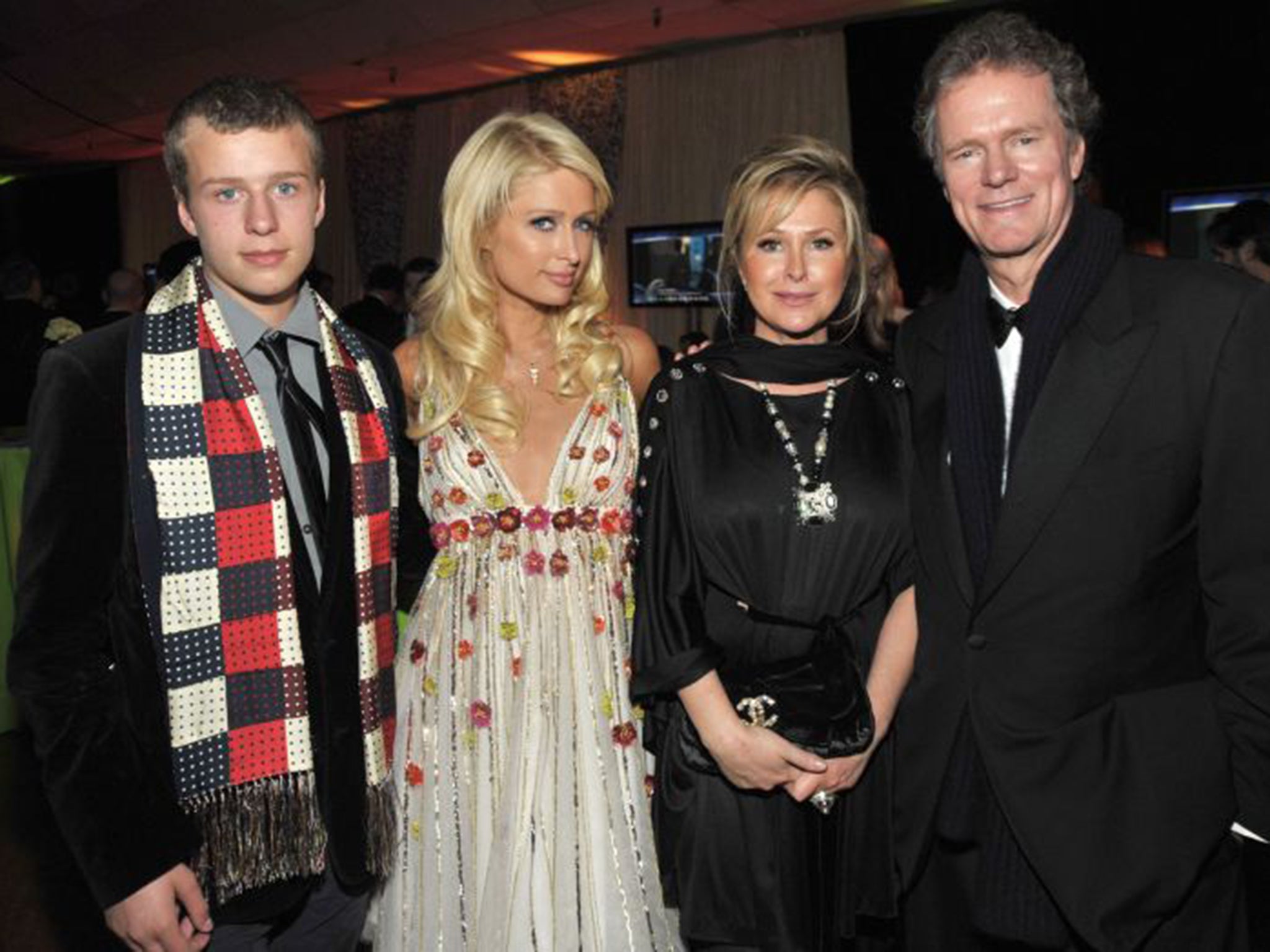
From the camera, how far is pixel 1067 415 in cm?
178

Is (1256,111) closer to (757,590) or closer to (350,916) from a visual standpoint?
(757,590)

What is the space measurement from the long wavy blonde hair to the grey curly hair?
0.77 m

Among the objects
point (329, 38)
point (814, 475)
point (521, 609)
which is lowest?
point (521, 609)

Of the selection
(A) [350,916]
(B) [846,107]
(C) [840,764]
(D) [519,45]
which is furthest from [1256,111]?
(A) [350,916]

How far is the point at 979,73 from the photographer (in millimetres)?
1927

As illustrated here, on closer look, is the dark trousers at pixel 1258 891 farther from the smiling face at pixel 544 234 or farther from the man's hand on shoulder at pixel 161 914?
the man's hand on shoulder at pixel 161 914

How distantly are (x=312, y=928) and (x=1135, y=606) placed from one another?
1.46 m

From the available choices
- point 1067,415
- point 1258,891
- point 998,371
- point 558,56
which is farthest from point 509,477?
point 558,56

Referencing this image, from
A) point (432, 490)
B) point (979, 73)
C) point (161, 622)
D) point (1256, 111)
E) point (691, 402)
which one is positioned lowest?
point (161, 622)

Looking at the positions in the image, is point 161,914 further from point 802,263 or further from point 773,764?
point 802,263

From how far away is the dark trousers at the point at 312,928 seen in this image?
73.1 inches

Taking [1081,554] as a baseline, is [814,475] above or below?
above

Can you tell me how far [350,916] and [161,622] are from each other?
0.65 meters

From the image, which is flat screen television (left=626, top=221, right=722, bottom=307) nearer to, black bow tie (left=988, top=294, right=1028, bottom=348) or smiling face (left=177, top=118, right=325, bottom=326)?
black bow tie (left=988, top=294, right=1028, bottom=348)
